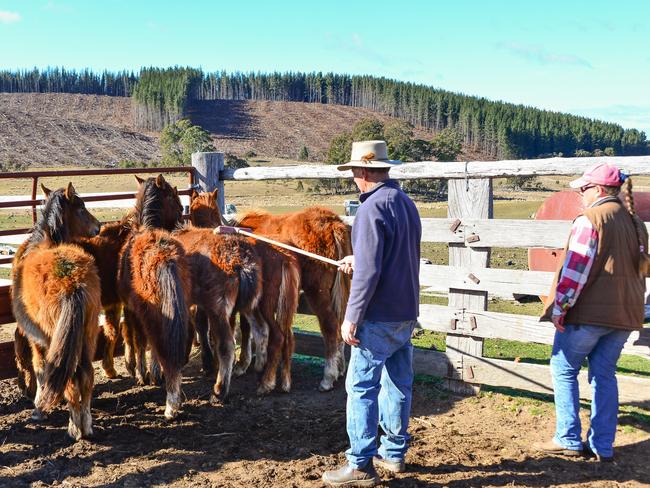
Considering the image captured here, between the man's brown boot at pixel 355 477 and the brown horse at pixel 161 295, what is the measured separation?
205 centimetres

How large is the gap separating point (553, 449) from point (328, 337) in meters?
2.86

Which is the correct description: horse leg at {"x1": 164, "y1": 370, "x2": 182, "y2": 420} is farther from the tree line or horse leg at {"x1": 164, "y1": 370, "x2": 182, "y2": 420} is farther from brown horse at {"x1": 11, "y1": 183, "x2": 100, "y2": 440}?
the tree line

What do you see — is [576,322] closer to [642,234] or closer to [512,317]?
[642,234]

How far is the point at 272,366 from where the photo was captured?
22.4 ft

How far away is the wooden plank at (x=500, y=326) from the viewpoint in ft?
18.1

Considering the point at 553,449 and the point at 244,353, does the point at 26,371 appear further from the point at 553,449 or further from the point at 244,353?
the point at 553,449

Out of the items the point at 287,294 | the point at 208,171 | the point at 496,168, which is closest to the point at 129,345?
the point at 287,294

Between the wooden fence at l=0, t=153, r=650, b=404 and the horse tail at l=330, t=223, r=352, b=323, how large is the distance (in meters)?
0.68

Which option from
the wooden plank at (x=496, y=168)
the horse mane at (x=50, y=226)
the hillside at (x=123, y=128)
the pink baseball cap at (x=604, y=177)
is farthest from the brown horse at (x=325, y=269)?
the hillside at (x=123, y=128)

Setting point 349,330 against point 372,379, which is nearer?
point 349,330

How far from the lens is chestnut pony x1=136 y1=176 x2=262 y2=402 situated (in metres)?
6.47

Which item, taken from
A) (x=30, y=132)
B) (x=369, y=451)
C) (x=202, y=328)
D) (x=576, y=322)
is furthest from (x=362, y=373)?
(x=30, y=132)

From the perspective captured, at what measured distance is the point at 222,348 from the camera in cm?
650

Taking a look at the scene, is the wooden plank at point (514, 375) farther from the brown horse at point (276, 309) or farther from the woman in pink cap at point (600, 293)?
the brown horse at point (276, 309)
